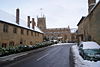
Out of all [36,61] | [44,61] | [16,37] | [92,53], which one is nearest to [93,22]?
[92,53]

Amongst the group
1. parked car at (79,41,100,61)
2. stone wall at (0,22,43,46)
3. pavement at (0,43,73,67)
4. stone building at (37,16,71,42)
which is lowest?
pavement at (0,43,73,67)

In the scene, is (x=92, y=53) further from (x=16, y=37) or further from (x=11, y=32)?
(x=16, y=37)

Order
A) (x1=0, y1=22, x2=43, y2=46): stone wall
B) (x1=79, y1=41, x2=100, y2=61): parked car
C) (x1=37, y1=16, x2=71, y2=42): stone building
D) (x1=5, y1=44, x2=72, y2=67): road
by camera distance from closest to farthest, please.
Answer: (x1=5, y1=44, x2=72, y2=67): road < (x1=79, y1=41, x2=100, y2=61): parked car < (x1=0, y1=22, x2=43, y2=46): stone wall < (x1=37, y1=16, x2=71, y2=42): stone building

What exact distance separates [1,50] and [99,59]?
1352 centimetres

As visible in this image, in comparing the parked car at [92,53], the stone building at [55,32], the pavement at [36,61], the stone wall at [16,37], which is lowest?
the pavement at [36,61]

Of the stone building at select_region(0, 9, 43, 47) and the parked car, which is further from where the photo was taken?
the stone building at select_region(0, 9, 43, 47)

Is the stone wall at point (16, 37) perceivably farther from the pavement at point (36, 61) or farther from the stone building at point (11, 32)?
the pavement at point (36, 61)

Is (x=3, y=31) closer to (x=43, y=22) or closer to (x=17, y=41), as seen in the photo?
(x=17, y=41)

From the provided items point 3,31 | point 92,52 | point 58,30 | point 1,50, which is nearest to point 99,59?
point 92,52

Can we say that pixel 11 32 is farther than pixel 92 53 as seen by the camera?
Yes

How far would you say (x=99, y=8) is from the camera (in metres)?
23.2

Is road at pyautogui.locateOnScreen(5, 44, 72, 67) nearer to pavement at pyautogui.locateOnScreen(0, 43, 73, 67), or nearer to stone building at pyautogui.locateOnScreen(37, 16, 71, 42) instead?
pavement at pyautogui.locateOnScreen(0, 43, 73, 67)

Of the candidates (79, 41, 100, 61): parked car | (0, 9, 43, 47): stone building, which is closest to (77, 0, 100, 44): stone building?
(79, 41, 100, 61): parked car

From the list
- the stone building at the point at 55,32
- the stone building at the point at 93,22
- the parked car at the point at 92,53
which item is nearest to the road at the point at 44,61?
the parked car at the point at 92,53
